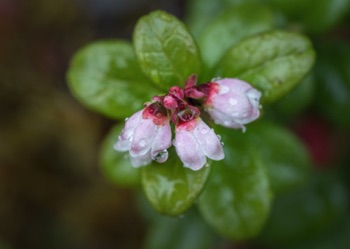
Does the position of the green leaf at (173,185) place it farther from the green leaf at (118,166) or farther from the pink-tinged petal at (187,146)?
the green leaf at (118,166)

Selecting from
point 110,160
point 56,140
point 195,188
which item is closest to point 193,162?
point 195,188

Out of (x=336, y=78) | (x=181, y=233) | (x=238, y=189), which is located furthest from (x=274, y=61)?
(x=181, y=233)

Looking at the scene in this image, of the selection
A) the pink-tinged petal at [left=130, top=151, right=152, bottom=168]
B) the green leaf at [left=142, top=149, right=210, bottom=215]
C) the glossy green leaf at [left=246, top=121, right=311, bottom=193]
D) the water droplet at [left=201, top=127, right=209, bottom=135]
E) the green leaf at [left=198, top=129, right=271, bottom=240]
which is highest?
the water droplet at [left=201, top=127, right=209, bottom=135]

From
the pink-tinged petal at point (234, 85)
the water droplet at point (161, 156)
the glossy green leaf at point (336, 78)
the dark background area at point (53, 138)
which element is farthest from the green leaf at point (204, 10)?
the water droplet at point (161, 156)

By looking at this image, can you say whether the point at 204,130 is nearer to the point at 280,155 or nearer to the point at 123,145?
the point at 123,145

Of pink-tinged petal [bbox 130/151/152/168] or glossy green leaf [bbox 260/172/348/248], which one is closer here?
pink-tinged petal [bbox 130/151/152/168]

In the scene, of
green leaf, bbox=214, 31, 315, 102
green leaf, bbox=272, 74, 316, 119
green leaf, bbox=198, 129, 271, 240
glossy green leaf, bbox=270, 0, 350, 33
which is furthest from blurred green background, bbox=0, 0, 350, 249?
green leaf, bbox=214, 31, 315, 102

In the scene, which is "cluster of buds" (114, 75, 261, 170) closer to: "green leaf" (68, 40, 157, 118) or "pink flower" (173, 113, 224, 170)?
"pink flower" (173, 113, 224, 170)
